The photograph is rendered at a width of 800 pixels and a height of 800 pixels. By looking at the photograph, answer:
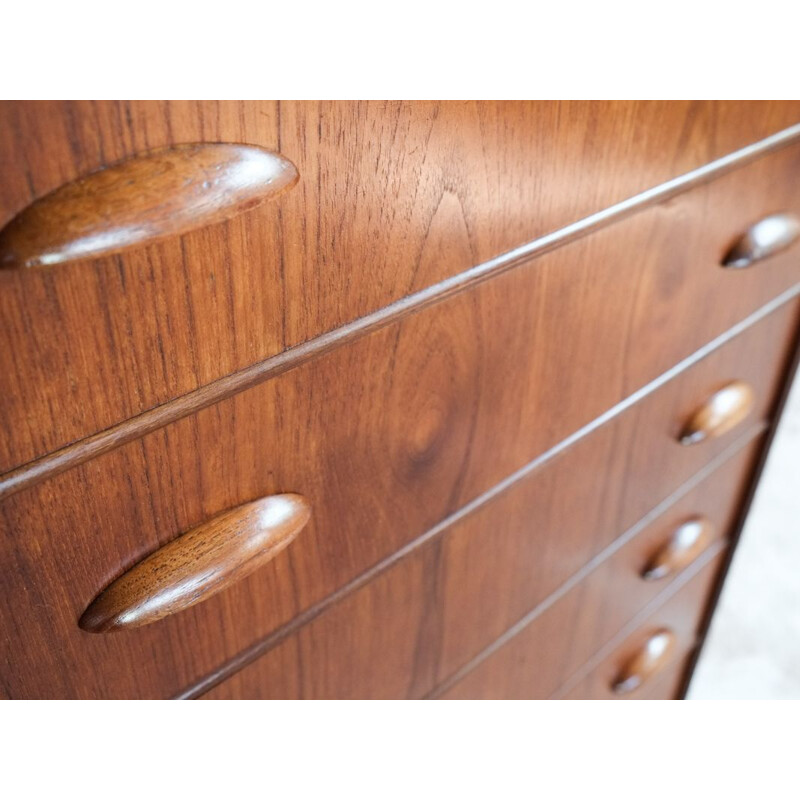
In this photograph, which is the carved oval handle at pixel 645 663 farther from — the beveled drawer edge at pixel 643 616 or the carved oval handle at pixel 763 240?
the carved oval handle at pixel 763 240

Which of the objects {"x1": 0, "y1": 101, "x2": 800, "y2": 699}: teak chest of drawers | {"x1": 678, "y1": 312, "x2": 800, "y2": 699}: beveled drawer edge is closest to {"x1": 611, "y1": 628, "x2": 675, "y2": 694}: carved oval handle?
{"x1": 678, "y1": 312, "x2": 800, "y2": 699}: beveled drawer edge

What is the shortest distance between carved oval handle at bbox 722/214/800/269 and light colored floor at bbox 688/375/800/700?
0.75 metres

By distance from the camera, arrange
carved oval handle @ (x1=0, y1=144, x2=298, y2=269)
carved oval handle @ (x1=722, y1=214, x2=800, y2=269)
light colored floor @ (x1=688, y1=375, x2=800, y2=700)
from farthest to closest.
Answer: light colored floor @ (x1=688, y1=375, x2=800, y2=700) < carved oval handle @ (x1=722, y1=214, x2=800, y2=269) < carved oval handle @ (x1=0, y1=144, x2=298, y2=269)

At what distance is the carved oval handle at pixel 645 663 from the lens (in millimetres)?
927

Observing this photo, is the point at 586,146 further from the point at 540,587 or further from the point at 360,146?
the point at 540,587

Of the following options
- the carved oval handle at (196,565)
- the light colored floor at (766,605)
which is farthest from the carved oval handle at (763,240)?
the light colored floor at (766,605)

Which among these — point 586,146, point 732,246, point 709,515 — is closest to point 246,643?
point 586,146

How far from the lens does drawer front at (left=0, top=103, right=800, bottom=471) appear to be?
300 mm

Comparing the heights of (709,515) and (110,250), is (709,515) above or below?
below

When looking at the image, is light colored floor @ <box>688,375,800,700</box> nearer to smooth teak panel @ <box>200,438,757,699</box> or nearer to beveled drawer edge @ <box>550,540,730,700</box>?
beveled drawer edge @ <box>550,540,730,700</box>

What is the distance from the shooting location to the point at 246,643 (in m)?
0.47

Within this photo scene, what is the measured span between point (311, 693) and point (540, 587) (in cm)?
23

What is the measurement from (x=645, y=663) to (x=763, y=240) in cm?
50

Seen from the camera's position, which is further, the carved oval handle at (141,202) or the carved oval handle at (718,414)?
the carved oval handle at (718,414)
